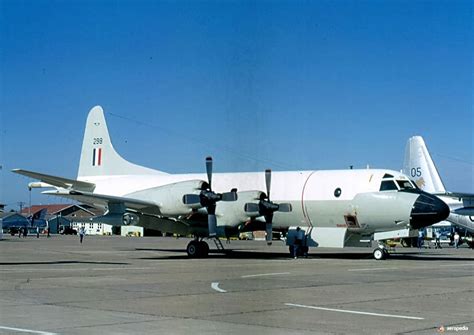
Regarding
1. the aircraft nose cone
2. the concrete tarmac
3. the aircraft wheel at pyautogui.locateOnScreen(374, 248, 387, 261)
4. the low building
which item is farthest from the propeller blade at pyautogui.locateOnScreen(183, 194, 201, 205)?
the low building

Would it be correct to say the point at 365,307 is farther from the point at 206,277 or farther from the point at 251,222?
the point at 251,222

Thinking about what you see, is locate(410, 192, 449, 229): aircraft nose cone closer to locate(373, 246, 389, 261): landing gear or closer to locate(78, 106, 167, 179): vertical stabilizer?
locate(373, 246, 389, 261): landing gear

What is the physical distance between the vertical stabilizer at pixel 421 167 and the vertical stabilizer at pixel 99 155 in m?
27.1

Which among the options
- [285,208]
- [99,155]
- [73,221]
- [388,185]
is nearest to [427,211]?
[388,185]

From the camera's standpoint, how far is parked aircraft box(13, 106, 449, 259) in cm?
2903

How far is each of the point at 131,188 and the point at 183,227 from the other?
4439mm

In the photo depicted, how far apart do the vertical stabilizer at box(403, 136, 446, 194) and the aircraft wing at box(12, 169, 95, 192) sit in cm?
3003

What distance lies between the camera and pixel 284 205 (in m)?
31.0

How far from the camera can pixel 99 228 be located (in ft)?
380

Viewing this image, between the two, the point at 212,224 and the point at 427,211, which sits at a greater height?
the point at 427,211

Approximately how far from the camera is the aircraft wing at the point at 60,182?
30.3m

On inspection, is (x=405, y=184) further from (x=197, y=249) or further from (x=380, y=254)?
(x=197, y=249)

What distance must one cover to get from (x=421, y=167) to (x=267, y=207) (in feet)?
95.5

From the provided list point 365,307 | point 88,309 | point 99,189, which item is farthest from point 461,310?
point 99,189
